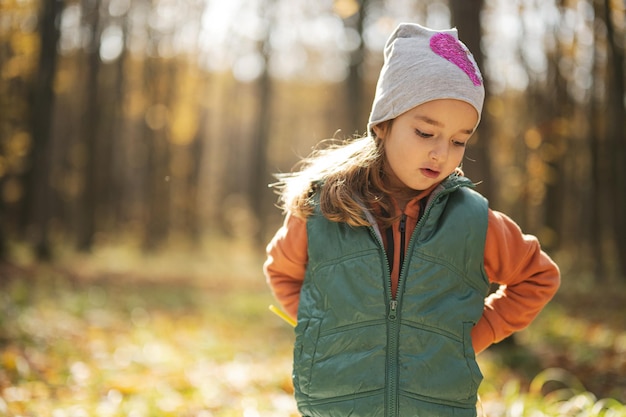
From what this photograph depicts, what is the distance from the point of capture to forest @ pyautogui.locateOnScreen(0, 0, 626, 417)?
5.53 metres

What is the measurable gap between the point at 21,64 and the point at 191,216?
36.0 feet

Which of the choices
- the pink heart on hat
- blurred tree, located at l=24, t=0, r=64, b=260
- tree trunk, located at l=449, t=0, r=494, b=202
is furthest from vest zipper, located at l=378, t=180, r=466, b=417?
blurred tree, located at l=24, t=0, r=64, b=260

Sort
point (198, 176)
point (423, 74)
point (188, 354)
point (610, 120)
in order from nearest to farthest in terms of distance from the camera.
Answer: point (423, 74)
point (188, 354)
point (610, 120)
point (198, 176)

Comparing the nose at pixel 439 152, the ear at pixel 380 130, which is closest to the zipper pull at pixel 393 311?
the nose at pixel 439 152

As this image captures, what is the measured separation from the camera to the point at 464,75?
2.07 metres

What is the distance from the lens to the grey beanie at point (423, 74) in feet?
6.67

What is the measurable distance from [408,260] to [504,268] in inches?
16.0

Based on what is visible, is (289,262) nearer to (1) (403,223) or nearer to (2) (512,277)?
(1) (403,223)

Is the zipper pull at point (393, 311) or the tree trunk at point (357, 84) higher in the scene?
the tree trunk at point (357, 84)

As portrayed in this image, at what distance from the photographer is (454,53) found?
2.14 metres

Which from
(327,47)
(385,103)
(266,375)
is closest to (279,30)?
(327,47)

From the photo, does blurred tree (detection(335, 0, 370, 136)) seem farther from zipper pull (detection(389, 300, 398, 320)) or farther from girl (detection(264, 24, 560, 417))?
zipper pull (detection(389, 300, 398, 320))

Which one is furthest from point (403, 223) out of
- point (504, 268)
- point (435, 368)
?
point (435, 368)

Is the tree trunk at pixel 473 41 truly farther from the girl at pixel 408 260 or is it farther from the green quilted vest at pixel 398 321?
the green quilted vest at pixel 398 321
